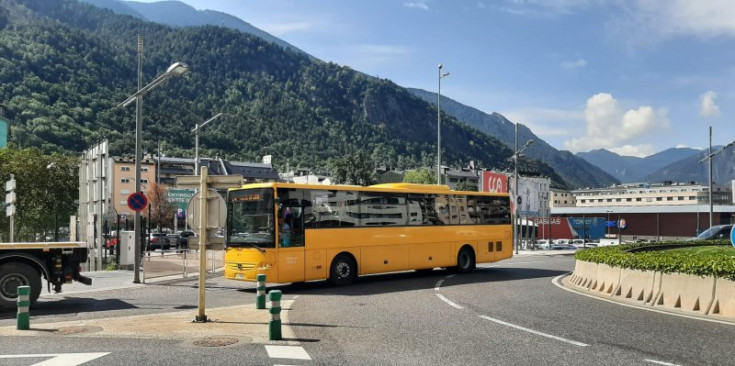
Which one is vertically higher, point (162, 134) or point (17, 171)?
point (162, 134)

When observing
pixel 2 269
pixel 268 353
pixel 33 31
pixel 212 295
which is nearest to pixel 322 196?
pixel 212 295

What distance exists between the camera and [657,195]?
172 meters

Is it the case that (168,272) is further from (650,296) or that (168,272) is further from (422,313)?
(650,296)

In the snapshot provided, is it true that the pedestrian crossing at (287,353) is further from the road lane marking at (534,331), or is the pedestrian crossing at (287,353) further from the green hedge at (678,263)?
the green hedge at (678,263)

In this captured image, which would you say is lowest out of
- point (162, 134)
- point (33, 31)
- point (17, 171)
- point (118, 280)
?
point (118, 280)

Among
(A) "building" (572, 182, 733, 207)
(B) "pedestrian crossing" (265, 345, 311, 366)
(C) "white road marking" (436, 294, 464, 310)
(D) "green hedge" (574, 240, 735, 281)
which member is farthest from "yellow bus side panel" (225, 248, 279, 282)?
(A) "building" (572, 182, 733, 207)

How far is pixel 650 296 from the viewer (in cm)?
1327

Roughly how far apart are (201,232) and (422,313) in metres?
4.56

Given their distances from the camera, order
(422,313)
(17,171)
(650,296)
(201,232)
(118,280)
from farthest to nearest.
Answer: (17,171), (118,280), (650,296), (422,313), (201,232)

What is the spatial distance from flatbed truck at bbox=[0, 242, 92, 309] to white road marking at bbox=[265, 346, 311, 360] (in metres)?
7.18

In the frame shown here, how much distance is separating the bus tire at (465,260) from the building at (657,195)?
15671 centimetres

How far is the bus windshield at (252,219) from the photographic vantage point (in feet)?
51.5

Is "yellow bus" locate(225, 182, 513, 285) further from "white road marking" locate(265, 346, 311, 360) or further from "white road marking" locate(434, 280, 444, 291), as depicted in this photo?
"white road marking" locate(265, 346, 311, 360)

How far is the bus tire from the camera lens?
68.7ft
